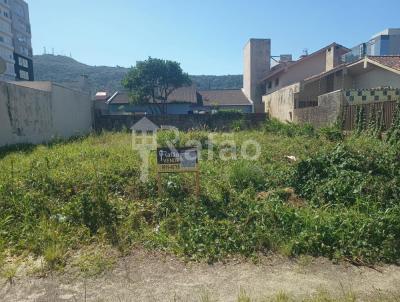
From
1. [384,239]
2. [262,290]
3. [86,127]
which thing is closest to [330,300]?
[262,290]

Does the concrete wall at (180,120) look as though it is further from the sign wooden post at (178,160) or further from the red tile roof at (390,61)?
the sign wooden post at (178,160)

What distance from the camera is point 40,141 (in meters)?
11.3

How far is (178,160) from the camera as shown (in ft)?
14.7

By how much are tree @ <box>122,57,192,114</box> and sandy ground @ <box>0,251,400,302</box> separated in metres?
29.4

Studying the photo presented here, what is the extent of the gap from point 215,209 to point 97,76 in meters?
79.1

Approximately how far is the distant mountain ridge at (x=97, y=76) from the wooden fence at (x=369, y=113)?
5403 cm

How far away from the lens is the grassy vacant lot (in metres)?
3.44

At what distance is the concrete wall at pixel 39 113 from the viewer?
30.4 ft

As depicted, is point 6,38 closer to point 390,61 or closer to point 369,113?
point 390,61

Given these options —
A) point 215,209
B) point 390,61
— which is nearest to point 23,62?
point 390,61

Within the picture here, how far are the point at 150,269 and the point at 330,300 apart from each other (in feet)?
5.57

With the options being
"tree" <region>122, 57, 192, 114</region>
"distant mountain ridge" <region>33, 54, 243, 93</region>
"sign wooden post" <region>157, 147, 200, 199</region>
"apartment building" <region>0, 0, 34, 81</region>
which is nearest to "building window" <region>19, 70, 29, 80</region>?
"apartment building" <region>0, 0, 34, 81</region>

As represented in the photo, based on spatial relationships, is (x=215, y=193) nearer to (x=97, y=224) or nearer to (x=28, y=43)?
(x=97, y=224)

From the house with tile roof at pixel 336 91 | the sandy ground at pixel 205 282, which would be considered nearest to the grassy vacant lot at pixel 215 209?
the sandy ground at pixel 205 282
